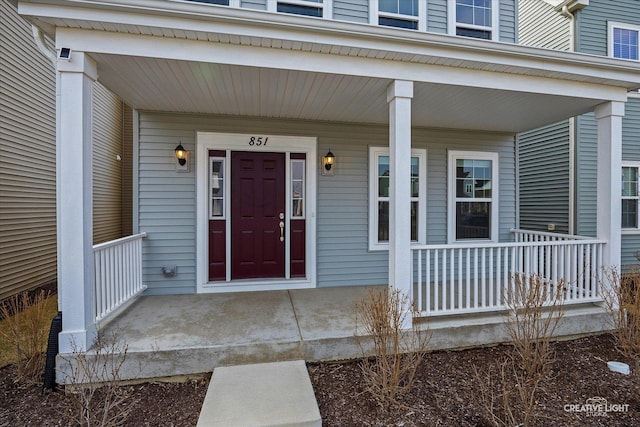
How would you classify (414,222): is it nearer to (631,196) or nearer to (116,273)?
(116,273)

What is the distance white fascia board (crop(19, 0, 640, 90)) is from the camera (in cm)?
252

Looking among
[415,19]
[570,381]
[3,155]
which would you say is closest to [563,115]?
[415,19]

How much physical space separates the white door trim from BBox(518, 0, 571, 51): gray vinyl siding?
19.6 feet

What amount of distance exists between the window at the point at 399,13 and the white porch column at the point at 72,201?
3.79 metres

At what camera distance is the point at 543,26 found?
7.13 metres

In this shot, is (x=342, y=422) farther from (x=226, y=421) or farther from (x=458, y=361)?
(x=458, y=361)

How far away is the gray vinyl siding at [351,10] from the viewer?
4.55 meters

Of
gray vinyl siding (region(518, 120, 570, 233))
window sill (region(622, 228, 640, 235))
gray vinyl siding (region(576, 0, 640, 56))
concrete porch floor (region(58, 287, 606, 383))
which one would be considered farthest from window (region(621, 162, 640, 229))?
concrete porch floor (region(58, 287, 606, 383))

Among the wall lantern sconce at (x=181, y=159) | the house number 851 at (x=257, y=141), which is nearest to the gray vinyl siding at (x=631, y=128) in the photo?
the house number 851 at (x=257, y=141)

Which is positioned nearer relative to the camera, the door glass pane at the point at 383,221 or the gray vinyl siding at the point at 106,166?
the door glass pane at the point at 383,221

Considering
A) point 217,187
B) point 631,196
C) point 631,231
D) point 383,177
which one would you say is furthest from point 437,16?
point 631,231

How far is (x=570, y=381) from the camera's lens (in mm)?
2830

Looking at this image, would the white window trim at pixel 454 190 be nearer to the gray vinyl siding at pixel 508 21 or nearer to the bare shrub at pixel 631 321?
the gray vinyl siding at pixel 508 21

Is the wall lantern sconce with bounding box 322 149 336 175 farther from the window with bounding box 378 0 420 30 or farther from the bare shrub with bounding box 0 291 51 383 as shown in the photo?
the bare shrub with bounding box 0 291 51 383
